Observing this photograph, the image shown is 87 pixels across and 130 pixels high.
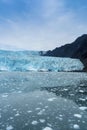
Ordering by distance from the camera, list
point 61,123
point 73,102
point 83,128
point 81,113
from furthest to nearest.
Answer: point 73,102 → point 81,113 → point 61,123 → point 83,128

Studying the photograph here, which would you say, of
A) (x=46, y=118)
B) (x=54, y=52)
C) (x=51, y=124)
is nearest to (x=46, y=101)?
(x=46, y=118)

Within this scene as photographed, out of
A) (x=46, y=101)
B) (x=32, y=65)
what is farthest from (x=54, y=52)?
(x=46, y=101)

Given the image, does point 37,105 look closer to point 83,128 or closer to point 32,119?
point 32,119

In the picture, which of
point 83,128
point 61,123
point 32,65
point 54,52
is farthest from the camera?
point 54,52

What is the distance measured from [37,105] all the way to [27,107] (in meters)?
0.36

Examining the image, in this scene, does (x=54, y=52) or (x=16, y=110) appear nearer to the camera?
(x=16, y=110)

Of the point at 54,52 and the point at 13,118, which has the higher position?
the point at 54,52

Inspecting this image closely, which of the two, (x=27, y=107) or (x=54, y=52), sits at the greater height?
(x=54, y=52)

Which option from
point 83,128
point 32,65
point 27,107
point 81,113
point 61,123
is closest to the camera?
point 83,128

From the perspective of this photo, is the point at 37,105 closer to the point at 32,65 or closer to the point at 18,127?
the point at 18,127

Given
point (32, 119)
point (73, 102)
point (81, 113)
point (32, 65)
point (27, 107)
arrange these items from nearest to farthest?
point (32, 119)
point (81, 113)
point (27, 107)
point (73, 102)
point (32, 65)

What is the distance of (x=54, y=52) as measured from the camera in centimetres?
10200

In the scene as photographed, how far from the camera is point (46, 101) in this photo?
23.9 ft

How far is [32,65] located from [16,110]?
2482 cm
